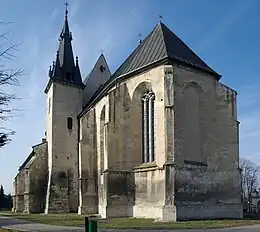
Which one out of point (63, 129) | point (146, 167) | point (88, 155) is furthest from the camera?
point (63, 129)

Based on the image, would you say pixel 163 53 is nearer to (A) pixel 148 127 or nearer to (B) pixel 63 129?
(A) pixel 148 127

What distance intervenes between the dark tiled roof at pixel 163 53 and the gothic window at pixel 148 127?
2172 mm

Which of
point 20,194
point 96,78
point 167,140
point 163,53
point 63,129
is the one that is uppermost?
point 96,78

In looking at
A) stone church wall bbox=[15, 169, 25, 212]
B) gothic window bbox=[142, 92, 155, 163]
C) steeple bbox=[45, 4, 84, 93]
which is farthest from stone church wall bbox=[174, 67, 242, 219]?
stone church wall bbox=[15, 169, 25, 212]

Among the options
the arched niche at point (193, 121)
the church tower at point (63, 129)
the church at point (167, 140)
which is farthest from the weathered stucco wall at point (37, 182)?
the arched niche at point (193, 121)

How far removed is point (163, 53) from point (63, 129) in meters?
→ 17.2

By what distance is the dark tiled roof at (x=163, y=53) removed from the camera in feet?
84.5

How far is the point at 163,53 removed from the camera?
25.8m

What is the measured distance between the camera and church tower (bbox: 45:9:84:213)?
121 ft

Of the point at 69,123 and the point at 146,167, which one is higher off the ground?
the point at 69,123

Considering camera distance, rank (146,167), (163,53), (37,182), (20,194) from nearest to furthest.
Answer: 1. (146,167)
2. (163,53)
3. (37,182)
4. (20,194)

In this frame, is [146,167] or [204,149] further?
[204,149]

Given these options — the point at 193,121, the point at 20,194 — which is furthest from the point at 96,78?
the point at 193,121

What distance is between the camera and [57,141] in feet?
127
